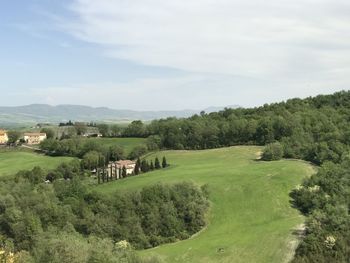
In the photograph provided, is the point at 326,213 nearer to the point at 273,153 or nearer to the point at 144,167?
the point at 273,153

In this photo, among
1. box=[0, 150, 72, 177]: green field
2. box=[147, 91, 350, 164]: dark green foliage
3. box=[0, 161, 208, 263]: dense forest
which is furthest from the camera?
box=[0, 150, 72, 177]: green field

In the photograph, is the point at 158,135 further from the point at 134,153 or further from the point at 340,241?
the point at 340,241

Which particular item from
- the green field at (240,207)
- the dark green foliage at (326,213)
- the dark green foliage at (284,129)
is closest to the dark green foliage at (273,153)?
the green field at (240,207)

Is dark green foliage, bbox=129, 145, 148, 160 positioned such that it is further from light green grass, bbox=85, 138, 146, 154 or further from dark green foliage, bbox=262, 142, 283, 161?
dark green foliage, bbox=262, 142, 283, 161

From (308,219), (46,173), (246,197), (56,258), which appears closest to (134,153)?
(46,173)

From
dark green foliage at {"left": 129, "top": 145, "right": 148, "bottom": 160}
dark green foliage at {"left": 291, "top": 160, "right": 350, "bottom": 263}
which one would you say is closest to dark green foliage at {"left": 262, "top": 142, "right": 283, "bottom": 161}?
dark green foliage at {"left": 291, "top": 160, "right": 350, "bottom": 263}
